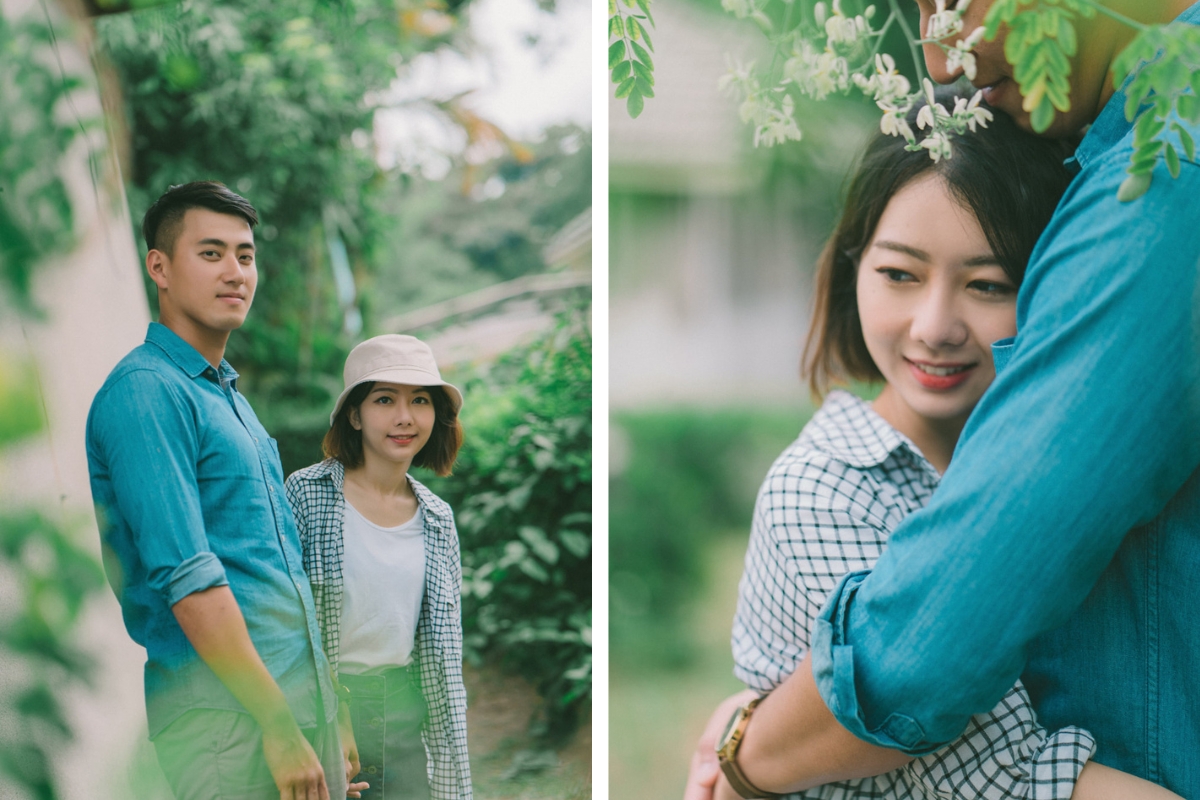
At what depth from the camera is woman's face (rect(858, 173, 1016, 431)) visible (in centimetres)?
134

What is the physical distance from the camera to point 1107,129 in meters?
1.11

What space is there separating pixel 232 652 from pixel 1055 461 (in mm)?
1225

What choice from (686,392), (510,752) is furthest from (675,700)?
(686,392)

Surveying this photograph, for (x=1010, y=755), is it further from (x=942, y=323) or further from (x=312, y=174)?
(x=312, y=174)

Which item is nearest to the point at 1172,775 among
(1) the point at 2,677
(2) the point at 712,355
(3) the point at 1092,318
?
(3) the point at 1092,318

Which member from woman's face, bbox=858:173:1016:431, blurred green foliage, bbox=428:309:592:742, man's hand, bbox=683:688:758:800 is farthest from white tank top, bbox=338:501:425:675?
woman's face, bbox=858:173:1016:431

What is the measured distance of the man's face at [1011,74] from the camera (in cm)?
114

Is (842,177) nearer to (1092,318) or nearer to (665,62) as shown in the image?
(665,62)

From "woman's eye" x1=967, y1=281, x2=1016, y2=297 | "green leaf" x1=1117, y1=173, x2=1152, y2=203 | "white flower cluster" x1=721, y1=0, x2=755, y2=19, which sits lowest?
"woman's eye" x1=967, y1=281, x2=1016, y2=297

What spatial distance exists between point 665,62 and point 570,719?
5.15 feet

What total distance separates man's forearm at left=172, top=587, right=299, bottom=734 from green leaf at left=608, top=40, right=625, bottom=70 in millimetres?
1186

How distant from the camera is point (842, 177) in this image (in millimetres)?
1797

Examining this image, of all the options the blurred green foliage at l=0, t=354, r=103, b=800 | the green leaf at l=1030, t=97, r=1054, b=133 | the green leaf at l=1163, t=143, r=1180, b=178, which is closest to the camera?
the green leaf at l=1163, t=143, r=1180, b=178

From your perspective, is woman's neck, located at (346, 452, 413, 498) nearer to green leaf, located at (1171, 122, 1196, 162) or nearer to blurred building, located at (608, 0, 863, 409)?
blurred building, located at (608, 0, 863, 409)
